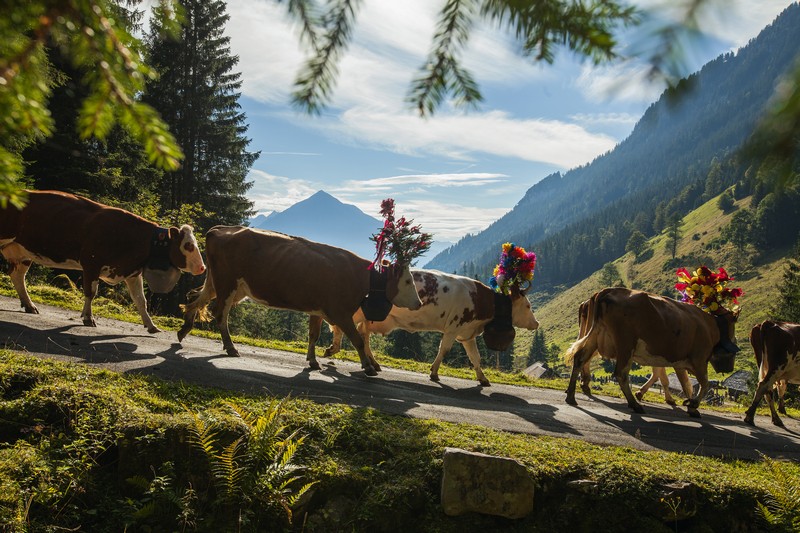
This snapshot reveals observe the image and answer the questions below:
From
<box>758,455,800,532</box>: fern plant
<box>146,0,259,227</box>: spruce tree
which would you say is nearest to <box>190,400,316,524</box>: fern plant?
<box>758,455,800,532</box>: fern plant

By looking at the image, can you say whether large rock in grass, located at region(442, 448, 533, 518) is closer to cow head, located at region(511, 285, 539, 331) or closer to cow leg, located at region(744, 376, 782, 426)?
cow head, located at region(511, 285, 539, 331)

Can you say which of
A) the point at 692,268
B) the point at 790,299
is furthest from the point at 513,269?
the point at 692,268

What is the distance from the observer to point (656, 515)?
16.2 feet

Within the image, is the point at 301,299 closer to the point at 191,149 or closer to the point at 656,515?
the point at 656,515

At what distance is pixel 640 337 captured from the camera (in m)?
9.99

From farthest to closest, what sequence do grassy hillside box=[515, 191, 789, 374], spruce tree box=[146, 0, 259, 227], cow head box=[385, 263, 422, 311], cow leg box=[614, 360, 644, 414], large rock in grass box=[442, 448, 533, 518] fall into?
1. grassy hillside box=[515, 191, 789, 374]
2. spruce tree box=[146, 0, 259, 227]
3. cow head box=[385, 263, 422, 311]
4. cow leg box=[614, 360, 644, 414]
5. large rock in grass box=[442, 448, 533, 518]

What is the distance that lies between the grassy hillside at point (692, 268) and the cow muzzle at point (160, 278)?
111980 mm

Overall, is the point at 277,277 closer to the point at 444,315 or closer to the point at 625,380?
the point at 444,315

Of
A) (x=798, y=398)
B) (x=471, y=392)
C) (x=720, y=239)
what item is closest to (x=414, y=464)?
(x=471, y=392)

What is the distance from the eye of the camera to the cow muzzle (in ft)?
34.7

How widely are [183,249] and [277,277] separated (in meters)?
2.90

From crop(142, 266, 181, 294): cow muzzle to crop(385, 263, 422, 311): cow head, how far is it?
4.80 m

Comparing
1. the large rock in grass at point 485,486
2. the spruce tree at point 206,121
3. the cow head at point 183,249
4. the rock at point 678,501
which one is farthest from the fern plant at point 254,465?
the spruce tree at point 206,121

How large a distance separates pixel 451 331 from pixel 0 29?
11.2m
